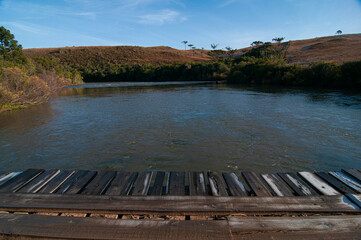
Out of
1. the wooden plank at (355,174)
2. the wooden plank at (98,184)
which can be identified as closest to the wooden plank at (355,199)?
the wooden plank at (355,174)

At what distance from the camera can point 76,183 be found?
3.80 m

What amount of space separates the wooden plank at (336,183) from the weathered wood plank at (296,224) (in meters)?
0.95

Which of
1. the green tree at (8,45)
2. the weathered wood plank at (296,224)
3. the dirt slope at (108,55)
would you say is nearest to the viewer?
the weathered wood plank at (296,224)

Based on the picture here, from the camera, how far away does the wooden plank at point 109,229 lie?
2.37 meters

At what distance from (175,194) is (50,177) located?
2.71 m

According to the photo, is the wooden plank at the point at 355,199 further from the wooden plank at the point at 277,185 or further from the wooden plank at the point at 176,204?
the wooden plank at the point at 277,185

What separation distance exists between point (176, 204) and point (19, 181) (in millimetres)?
3270

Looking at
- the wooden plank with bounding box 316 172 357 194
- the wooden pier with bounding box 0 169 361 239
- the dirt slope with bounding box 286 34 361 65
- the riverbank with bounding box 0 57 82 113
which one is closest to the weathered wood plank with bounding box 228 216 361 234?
the wooden pier with bounding box 0 169 361 239

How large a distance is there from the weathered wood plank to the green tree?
59861mm

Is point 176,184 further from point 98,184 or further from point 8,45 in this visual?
point 8,45

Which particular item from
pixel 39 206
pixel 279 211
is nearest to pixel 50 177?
pixel 39 206

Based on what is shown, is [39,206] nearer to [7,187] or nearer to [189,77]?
[7,187]

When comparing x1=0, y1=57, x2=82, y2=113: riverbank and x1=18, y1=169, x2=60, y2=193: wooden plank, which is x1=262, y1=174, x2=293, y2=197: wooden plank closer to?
x1=18, y1=169, x2=60, y2=193: wooden plank

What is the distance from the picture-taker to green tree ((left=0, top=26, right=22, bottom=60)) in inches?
1853
